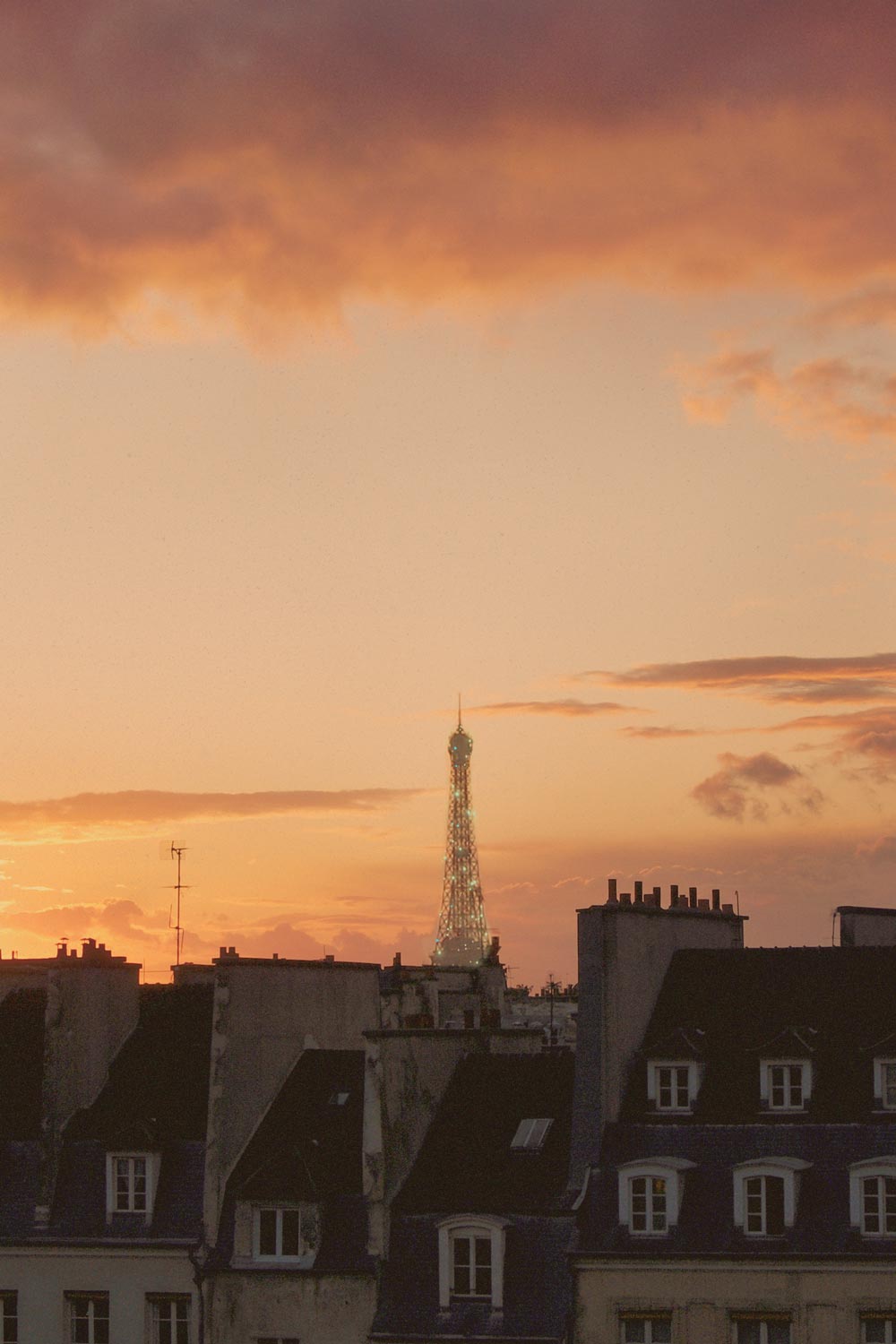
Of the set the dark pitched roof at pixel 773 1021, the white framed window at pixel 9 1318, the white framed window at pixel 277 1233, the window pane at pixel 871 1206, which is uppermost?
the dark pitched roof at pixel 773 1021

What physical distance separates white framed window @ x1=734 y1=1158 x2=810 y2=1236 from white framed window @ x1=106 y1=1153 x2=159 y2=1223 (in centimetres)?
1666

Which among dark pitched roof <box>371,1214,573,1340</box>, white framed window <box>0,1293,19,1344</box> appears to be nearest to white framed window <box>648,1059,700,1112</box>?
dark pitched roof <box>371,1214,573,1340</box>

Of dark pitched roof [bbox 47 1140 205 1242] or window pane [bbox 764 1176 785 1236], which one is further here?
dark pitched roof [bbox 47 1140 205 1242]

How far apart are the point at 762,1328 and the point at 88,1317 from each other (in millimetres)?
18751

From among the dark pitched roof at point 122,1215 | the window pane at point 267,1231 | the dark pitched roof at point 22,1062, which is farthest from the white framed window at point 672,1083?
the dark pitched roof at point 22,1062

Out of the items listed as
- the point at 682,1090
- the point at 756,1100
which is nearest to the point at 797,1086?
the point at 756,1100

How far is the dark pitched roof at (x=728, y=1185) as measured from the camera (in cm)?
6247

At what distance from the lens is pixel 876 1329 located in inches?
2403

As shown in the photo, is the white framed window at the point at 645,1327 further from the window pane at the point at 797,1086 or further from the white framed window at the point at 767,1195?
the window pane at the point at 797,1086

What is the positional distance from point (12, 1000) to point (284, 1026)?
11.0m

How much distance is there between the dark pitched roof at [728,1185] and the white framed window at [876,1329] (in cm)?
152

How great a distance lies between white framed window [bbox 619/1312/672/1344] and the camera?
62656mm

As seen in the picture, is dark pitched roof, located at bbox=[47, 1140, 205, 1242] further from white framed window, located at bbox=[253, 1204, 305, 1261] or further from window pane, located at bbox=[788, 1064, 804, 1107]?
window pane, located at bbox=[788, 1064, 804, 1107]

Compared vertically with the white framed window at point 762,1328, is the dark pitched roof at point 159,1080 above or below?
above
